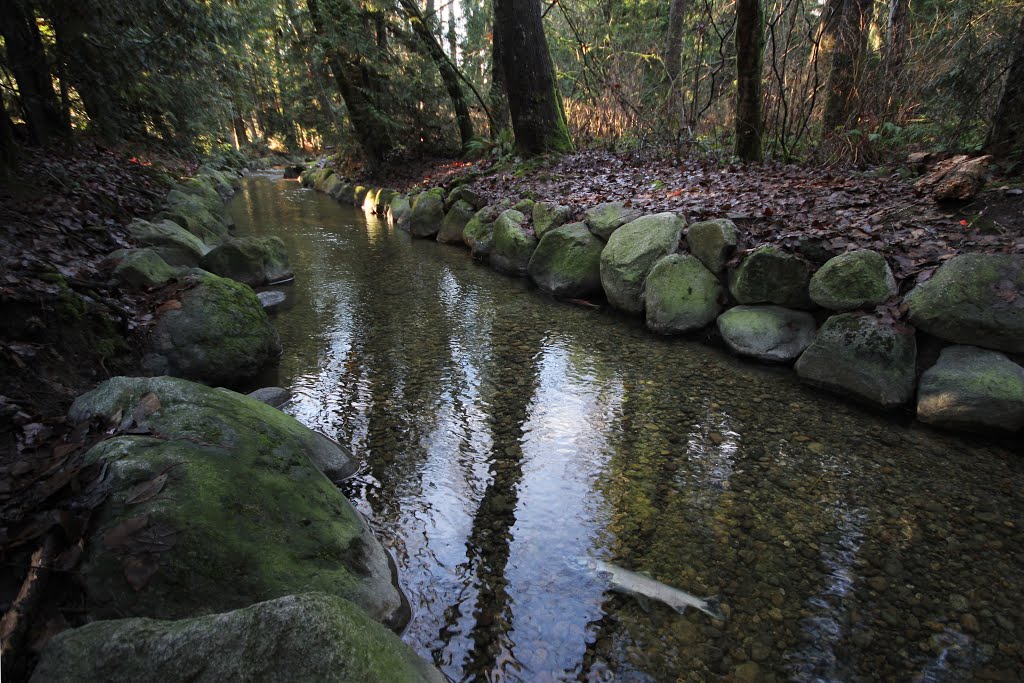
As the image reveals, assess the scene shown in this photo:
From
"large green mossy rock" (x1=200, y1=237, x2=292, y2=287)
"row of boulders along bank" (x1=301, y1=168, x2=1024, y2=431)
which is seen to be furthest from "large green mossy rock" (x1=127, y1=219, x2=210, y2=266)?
"row of boulders along bank" (x1=301, y1=168, x2=1024, y2=431)

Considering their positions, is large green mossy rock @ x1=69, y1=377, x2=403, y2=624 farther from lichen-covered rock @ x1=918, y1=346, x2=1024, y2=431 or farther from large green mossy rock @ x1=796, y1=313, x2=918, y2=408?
lichen-covered rock @ x1=918, y1=346, x2=1024, y2=431

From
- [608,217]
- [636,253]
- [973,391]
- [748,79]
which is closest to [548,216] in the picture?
[608,217]

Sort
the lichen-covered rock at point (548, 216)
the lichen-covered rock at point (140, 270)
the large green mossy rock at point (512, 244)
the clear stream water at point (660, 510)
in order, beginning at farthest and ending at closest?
the large green mossy rock at point (512, 244)
the lichen-covered rock at point (548, 216)
the lichen-covered rock at point (140, 270)
the clear stream water at point (660, 510)

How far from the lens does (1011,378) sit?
132 inches

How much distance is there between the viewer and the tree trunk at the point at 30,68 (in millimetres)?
6812

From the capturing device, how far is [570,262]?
6285 millimetres

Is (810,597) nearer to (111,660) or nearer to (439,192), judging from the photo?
(111,660)

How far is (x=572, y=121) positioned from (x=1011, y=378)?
10.2m

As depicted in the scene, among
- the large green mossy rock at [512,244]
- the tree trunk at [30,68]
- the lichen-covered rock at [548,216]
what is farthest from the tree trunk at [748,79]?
the tree trunk at [30,68]

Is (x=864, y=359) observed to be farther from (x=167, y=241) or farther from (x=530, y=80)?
(x=530, y=80)

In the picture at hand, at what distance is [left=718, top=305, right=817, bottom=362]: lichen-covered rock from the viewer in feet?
14.6

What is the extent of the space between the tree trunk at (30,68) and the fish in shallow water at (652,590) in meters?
9.02

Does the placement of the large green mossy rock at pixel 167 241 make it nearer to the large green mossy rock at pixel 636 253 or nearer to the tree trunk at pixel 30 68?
the tree trunk at pixel 30 68

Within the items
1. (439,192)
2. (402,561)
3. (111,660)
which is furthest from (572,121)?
(111,660)
